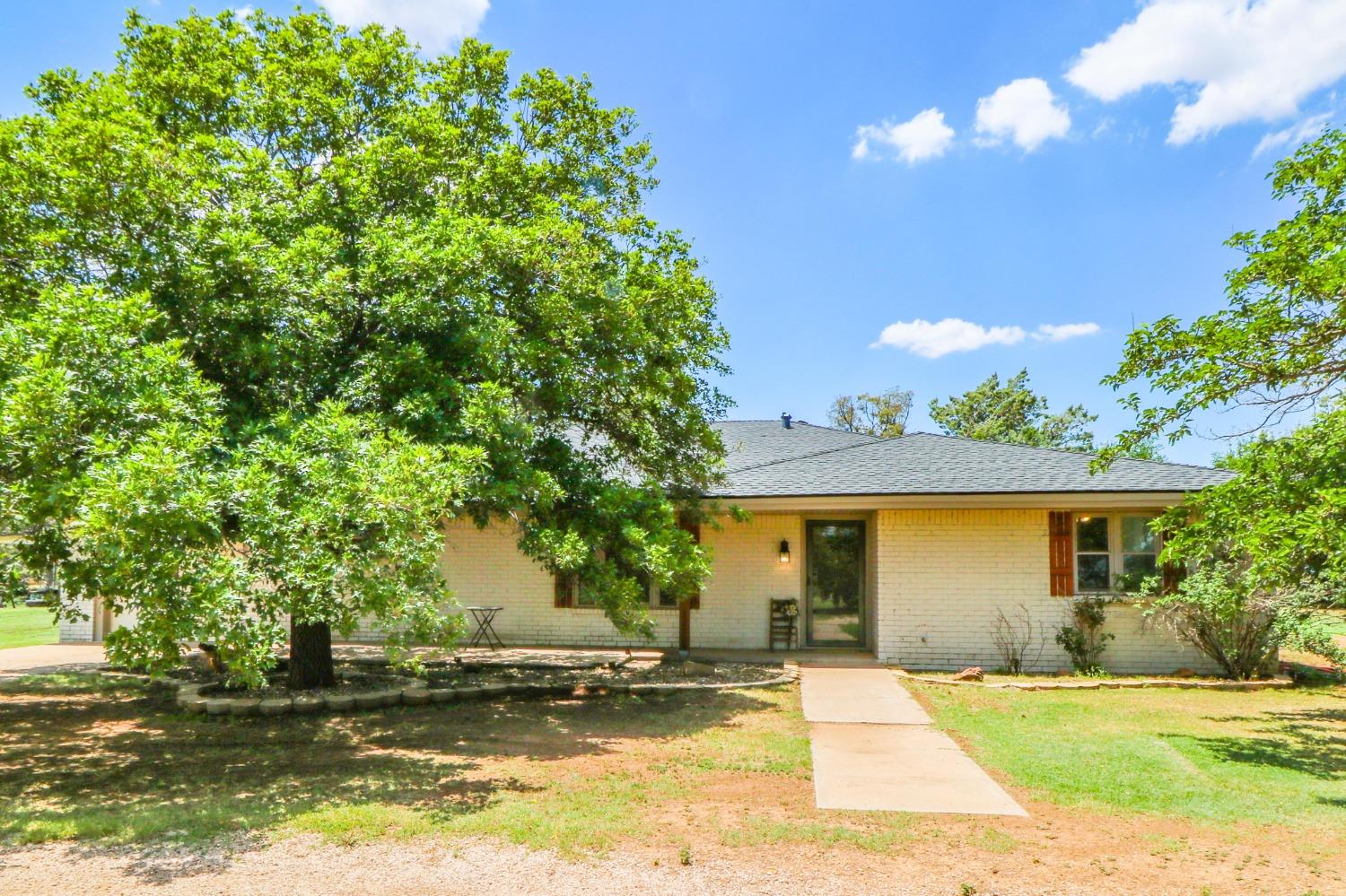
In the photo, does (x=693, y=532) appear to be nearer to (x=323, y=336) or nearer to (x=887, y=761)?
(x=887, y=761)

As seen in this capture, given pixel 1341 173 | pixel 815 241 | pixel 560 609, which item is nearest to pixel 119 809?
pixel 560 609

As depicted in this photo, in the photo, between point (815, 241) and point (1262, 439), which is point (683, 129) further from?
point (1262, 439)

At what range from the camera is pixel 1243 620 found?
10.8 metres

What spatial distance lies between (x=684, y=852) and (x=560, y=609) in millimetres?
9778

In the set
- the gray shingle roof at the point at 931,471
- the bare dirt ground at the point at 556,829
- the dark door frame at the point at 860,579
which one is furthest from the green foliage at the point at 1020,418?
the bare dirt ground at the point at 556,829

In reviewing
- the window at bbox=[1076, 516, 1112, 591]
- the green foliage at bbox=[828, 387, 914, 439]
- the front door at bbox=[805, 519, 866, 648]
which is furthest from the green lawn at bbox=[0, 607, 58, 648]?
the green foliage at bbox=[828, 387, 914, 439]

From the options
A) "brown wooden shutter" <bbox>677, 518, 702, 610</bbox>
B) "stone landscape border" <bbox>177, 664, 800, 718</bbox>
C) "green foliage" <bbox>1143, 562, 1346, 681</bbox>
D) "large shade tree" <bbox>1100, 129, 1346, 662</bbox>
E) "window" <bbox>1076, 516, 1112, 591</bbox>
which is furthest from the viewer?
"brown wooden shutter" <bbox>677, 518, 702, 610</bbox>

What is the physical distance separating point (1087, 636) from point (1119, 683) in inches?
47.8

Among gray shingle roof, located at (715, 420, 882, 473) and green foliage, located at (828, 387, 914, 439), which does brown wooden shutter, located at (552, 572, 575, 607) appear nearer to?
gray shingle roof, located at (715, 420, 882, 473)

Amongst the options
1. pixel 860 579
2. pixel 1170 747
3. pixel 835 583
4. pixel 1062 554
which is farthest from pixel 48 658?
pixel 1062 554

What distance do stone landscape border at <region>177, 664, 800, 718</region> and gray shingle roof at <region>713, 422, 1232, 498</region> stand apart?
3.12m

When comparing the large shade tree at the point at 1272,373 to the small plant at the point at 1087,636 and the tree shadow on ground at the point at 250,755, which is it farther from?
the tree shadow on ground at the point at 250,755

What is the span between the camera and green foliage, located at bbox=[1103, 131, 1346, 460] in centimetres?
674

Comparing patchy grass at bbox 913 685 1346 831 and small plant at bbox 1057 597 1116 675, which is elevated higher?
small plant at bbox 1057 597 1116 675
